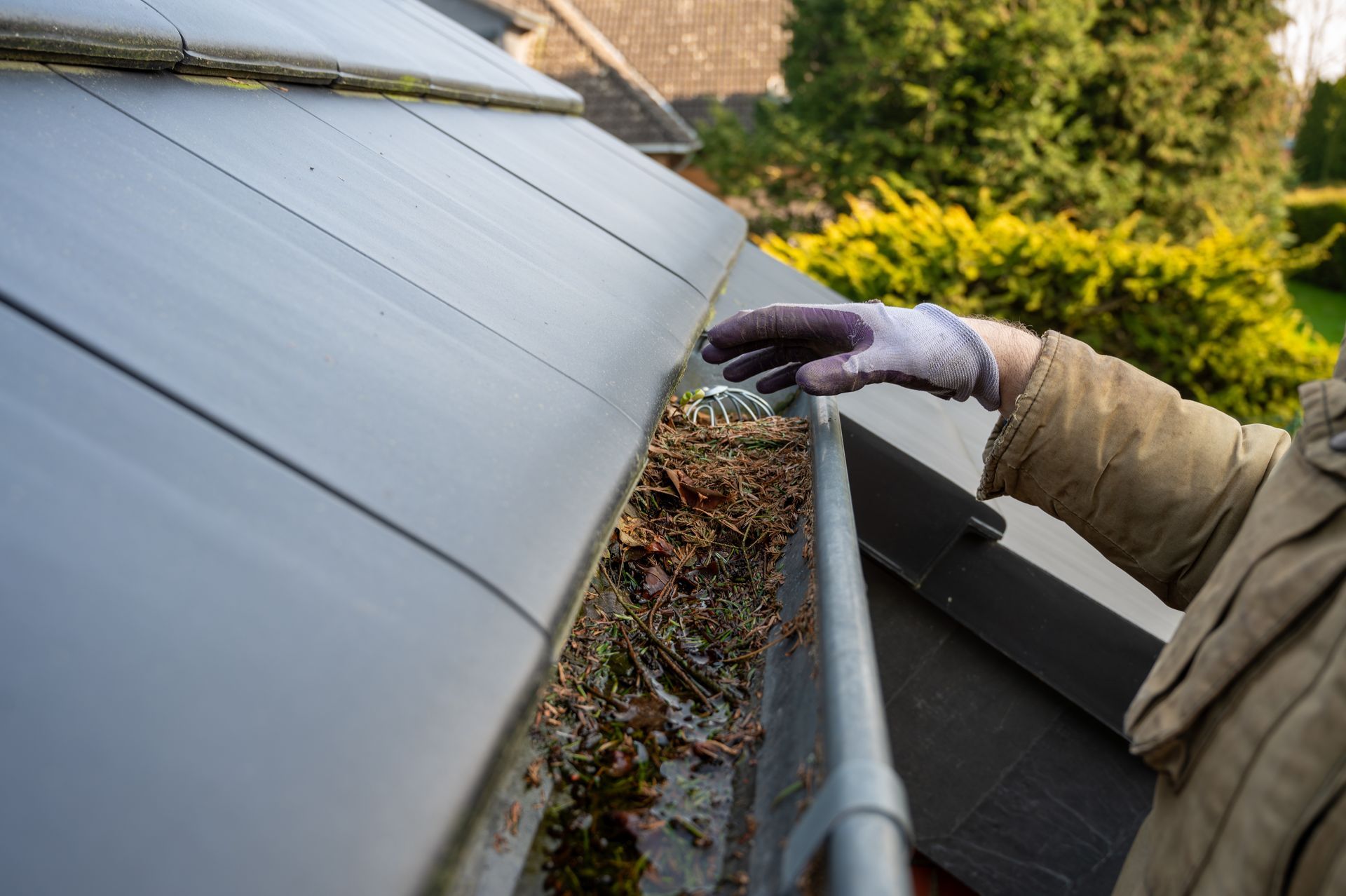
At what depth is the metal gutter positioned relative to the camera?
0.76 m

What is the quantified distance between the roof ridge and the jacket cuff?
1466 centimetres

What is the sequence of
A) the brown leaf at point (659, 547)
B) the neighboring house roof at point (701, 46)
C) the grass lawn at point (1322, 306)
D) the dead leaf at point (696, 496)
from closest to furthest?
the brown leaf at point (659, 547) → the dead leaf at point (696, 496) → the grass lawn at point (1322, 306) → the neighboring house roof at point (701, 46)

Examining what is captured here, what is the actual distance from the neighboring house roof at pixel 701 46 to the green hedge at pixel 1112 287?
11.5 m

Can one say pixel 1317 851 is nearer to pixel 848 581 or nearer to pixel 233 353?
pixel 848 581

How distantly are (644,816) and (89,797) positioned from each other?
61 cm

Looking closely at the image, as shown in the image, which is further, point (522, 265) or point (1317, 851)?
point (522, 265)

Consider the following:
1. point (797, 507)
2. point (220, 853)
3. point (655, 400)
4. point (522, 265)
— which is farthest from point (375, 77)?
point (220, 853)

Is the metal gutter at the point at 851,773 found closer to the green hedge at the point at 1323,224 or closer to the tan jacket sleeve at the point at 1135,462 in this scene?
the tan jacket sleeve at the point at 1135,462

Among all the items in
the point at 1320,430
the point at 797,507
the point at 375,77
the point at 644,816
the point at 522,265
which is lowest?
the point at 644,816

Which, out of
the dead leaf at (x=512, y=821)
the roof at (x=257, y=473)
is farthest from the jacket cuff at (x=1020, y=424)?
the dead leaf at (x=512, y=821)

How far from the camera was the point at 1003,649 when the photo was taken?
7.12 feet

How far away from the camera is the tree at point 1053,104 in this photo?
10492mm

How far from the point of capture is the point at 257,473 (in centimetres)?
Result: 92

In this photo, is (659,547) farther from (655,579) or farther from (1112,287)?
(1112,287)
